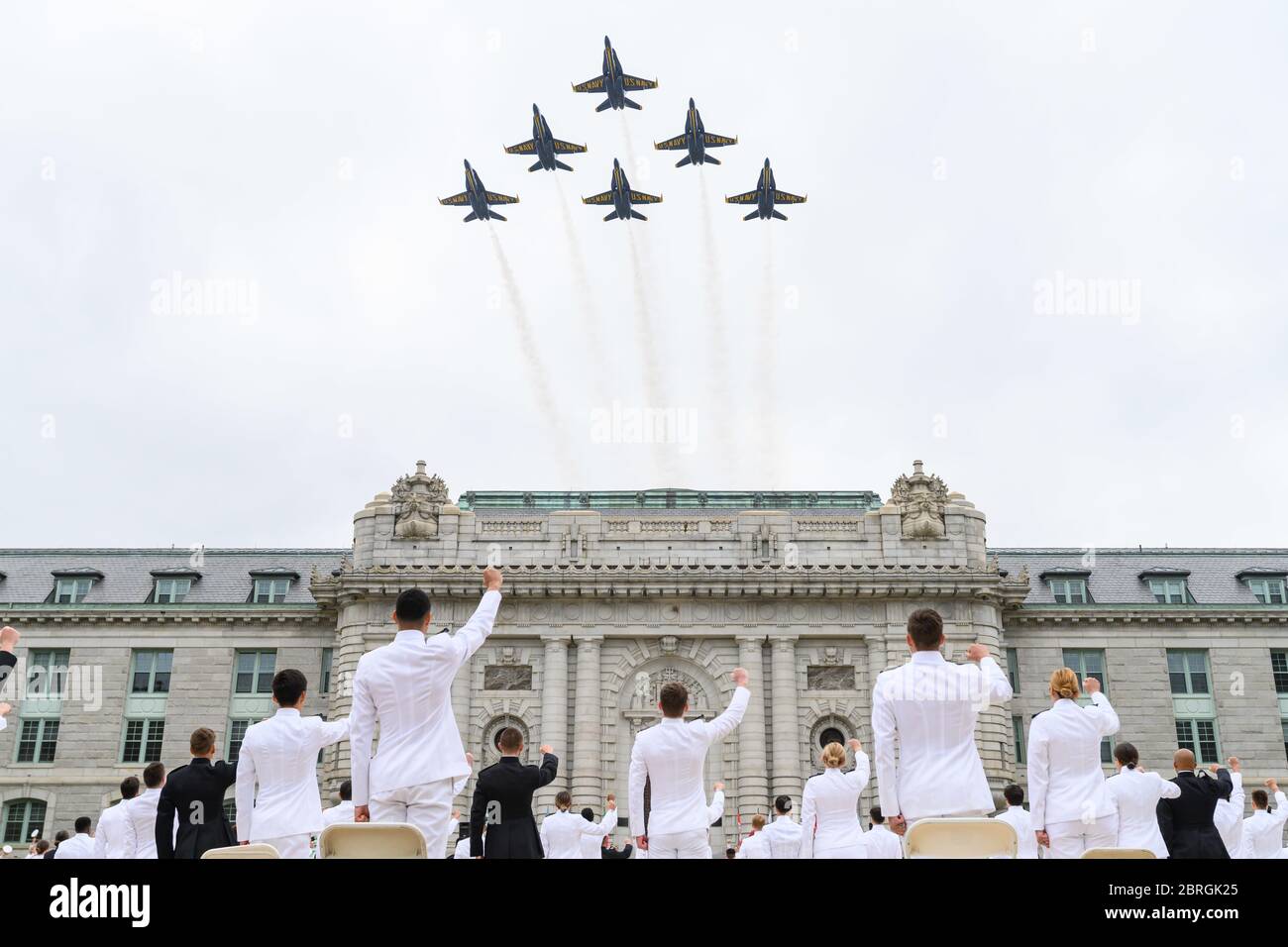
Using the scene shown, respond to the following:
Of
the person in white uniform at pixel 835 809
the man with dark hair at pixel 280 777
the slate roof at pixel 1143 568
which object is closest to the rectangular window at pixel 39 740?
the man with dark hair at pixel 280 777

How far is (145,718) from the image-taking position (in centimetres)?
5144

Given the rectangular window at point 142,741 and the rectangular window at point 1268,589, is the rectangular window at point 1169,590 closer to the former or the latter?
the rectangular window at point 1268,589

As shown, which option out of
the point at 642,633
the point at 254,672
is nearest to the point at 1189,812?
the point at 642,633

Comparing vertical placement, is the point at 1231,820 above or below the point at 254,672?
below

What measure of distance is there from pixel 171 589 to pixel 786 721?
28921 millimetres

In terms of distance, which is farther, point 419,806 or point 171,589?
point 171,589

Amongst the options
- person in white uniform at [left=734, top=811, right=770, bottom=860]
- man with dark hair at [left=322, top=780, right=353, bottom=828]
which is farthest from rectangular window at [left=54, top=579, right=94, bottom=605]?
person in white uniform at [left=734, top=811, right=770, bottom=860]

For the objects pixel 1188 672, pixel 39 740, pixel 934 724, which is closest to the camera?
pixel 934 724

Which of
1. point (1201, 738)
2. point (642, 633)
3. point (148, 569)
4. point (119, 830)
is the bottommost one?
point (119, 830)

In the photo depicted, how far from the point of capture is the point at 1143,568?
55.5 meters

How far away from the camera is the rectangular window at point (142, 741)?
50.7 m

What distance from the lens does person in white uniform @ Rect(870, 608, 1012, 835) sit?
12.0 metres

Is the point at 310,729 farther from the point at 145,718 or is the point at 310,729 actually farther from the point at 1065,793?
the point at 145,718

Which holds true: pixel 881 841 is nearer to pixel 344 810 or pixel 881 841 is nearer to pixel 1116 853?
pixel 344 810
